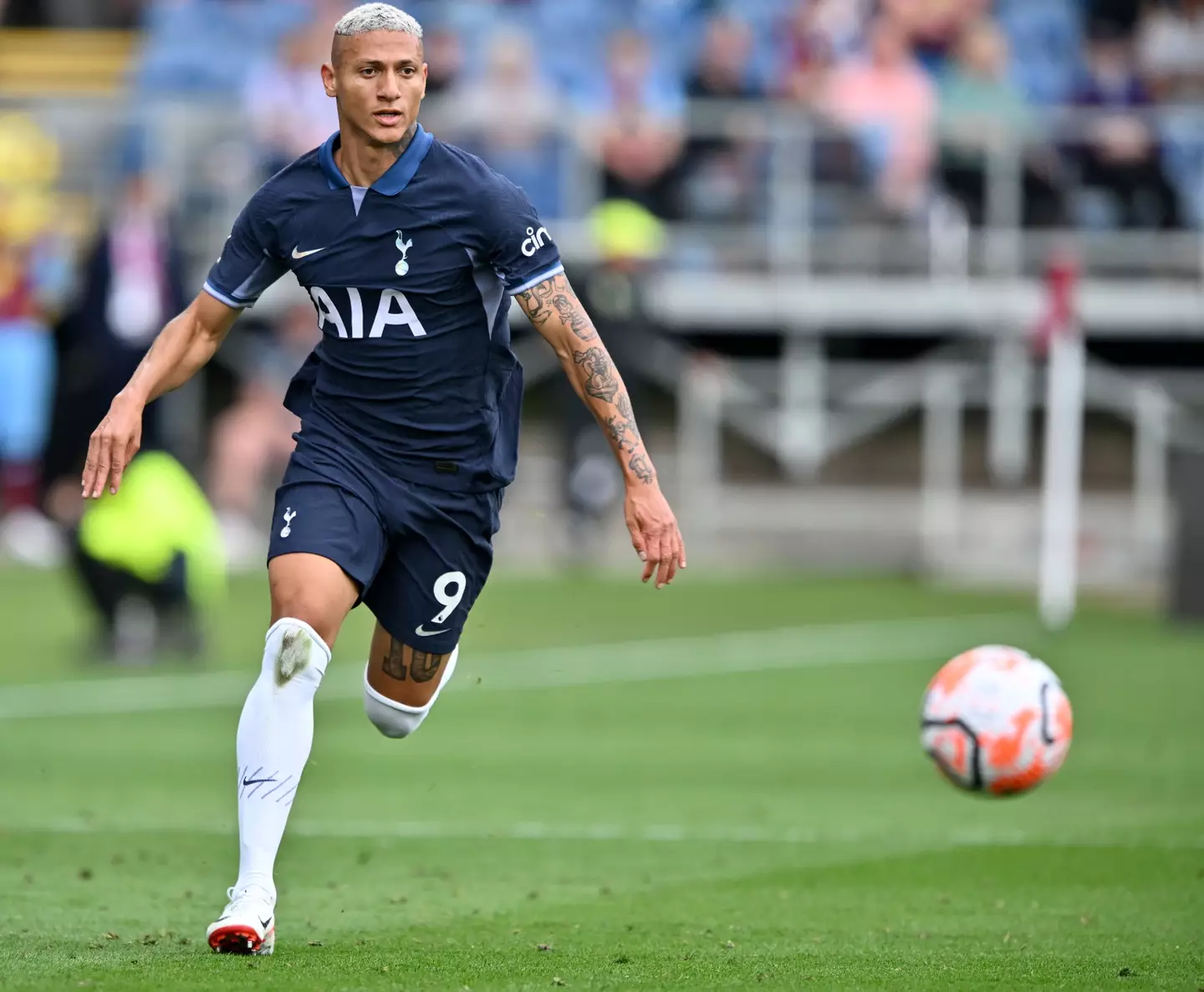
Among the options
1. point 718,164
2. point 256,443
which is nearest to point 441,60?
point 718,164

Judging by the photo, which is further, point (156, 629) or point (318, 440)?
point (156, 629)

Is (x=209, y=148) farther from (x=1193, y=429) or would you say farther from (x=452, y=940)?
(x=452, y=940)

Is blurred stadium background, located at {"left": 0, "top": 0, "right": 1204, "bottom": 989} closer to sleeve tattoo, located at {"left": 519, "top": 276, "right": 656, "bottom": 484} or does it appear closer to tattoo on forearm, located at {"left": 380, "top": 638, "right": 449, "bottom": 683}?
tattoo on forearm, located at {"left": 380, "top": 638, "right": 449, "bottom": 683}

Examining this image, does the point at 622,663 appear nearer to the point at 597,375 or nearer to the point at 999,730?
the point at 999,730

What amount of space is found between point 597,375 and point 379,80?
1.05m

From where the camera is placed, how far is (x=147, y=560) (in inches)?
549

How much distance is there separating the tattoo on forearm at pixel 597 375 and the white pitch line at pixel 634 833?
2744 mm

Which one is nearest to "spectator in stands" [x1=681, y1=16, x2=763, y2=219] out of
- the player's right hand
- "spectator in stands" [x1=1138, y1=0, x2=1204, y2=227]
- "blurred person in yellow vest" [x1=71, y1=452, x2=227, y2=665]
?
"spectator in stands" [x1=1138, y1=0, x2=1204, y2=227]

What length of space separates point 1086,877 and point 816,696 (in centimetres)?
555

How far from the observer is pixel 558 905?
24.0ft

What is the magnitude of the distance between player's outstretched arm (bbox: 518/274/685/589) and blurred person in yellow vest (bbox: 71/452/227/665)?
7.62m

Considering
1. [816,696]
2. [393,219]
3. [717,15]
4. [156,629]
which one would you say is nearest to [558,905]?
[393,219]

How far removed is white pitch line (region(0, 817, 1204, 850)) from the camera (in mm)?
8805

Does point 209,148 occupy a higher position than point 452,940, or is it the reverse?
point 209,148
